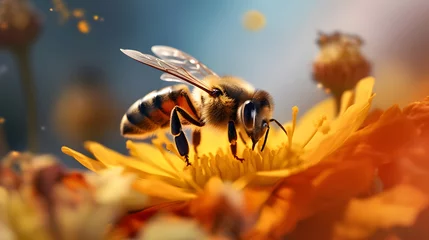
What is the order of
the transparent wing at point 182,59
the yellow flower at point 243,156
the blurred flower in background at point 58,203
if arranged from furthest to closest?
the transparent wing at point 182,59, the yellow flower at point 243,156, the blurred flower in background at point 58,203

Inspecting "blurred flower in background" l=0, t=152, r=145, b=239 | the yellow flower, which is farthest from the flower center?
"blurred flower in background" l=0, t=152, r=145, b=239

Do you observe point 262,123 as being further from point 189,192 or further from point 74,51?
point 74,51

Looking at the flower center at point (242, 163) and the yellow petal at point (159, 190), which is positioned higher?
the flower center at point (242, 163)

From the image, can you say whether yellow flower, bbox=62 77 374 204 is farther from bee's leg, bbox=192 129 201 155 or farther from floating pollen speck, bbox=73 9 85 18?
floating pollen speck, bbox=73 9 85 18

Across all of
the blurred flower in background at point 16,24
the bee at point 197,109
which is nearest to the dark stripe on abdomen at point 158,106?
the bee at point 197,109

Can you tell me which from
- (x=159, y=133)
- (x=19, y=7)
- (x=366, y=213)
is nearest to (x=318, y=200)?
(x=366, y=213)

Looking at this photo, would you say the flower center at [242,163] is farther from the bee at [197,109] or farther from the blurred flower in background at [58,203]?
the blurred flower in background at [58,203]

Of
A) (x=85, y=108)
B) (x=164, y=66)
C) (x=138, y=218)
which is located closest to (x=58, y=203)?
(x=138, y=218)
